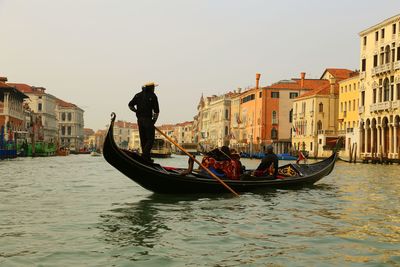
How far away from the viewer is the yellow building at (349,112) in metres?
42.8

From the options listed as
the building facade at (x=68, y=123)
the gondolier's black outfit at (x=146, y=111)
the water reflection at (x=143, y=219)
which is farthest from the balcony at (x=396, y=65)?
the building facade at (x=68, y=123)

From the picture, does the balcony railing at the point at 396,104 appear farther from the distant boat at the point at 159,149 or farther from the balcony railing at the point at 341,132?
the distant boat at the point at 159,149

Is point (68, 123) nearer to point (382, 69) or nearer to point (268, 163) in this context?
point (382, 69)

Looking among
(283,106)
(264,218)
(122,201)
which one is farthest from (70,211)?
(283,106)

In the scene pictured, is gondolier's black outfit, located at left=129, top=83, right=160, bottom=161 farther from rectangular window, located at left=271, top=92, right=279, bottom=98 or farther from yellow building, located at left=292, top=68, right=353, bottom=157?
rectangular window, located at left=271, top=92, right=279, bottom=98

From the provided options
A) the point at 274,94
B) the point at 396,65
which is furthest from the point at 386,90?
the point at 274,94

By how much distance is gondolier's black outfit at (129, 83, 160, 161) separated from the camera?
354 inches

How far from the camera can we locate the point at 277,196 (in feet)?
33.7

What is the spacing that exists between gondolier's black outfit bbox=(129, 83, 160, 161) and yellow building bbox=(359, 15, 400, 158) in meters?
27.0

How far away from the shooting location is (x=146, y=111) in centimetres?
902

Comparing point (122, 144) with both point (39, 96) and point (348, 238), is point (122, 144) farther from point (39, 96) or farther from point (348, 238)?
point (348, 238)

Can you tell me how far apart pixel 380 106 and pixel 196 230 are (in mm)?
32981

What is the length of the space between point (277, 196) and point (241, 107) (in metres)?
63.6

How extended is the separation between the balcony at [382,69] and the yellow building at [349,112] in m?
4.94
